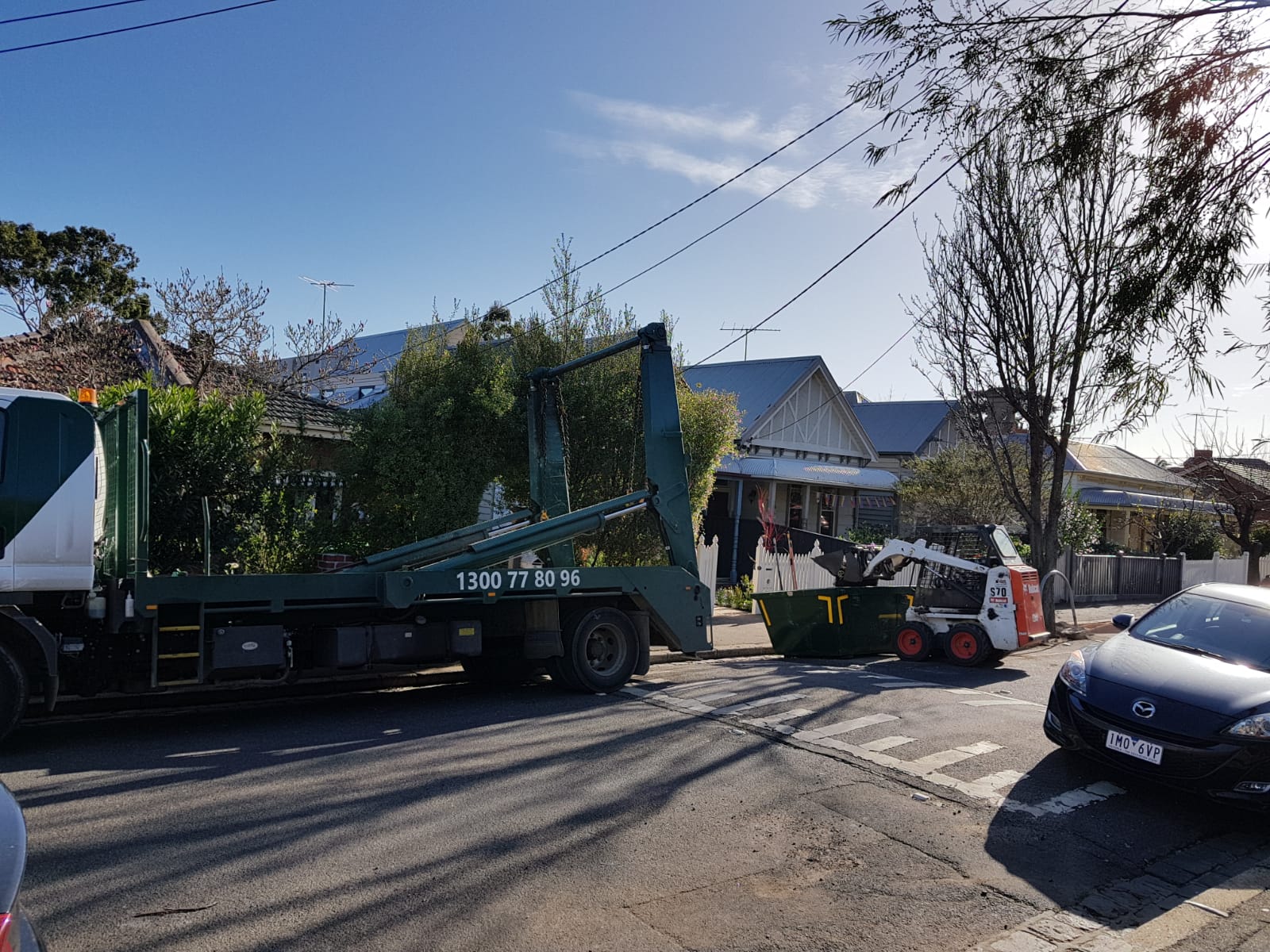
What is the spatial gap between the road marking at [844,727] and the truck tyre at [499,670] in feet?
10.6

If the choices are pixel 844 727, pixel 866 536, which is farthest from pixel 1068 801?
pixel 866 536

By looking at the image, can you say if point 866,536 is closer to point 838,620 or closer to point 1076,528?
point 1076,528

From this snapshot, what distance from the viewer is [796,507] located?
2645cm

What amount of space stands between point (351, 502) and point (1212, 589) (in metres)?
9.81

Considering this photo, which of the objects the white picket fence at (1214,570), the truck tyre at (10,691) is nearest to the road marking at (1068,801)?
the truck tyre at (10,691)

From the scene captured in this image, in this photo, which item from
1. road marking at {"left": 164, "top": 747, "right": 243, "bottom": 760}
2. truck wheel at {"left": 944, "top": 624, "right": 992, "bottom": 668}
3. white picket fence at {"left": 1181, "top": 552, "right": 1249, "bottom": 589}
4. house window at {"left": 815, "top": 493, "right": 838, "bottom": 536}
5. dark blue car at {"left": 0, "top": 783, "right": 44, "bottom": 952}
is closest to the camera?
dark blue car at {"left": 0, "top": 783, "right": 44, "bottom": 952}

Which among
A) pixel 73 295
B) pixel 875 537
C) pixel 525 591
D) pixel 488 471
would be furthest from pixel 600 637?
pixel 73 295

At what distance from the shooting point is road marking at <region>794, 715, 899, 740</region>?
7.85m

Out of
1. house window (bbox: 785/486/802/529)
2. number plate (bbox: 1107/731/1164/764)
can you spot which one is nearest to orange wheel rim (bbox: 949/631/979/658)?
number plate (bbox: 1107/731/1164/764)

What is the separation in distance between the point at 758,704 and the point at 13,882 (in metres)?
7.51

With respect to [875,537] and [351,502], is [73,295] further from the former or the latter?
[875,537]

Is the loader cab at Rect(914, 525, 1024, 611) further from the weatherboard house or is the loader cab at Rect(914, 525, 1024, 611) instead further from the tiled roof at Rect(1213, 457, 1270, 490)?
the tiled roof at Rect(1213, 457, 1270, 490)

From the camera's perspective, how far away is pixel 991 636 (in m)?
12.5

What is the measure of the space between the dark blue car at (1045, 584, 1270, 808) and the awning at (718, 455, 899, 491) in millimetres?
13557
